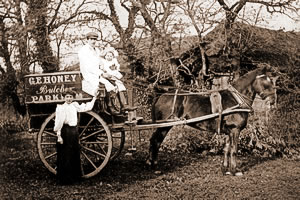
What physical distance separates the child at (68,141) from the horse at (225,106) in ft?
7.05

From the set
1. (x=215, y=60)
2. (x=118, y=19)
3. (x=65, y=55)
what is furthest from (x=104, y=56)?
(x=215, y=60)

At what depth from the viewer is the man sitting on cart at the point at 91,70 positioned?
6543 mm

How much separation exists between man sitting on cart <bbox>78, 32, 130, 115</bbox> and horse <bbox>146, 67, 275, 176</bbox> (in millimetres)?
1433

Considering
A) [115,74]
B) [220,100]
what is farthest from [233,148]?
[115,74]

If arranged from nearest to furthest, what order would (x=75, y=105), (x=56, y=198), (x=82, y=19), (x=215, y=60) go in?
(x=56, y=198)
(x=75, y=105)
(x=82, y=19)
(x=215, y=60)

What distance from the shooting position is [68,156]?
21.1ft

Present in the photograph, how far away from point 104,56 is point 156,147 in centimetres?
238

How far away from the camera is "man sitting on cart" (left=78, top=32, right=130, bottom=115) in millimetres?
6543

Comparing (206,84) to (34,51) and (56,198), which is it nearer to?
(34,51)

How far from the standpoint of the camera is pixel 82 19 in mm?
10719

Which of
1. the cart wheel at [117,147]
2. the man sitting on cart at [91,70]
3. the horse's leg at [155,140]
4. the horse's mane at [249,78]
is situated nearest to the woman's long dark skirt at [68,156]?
the man sitting on cart at [91,70]

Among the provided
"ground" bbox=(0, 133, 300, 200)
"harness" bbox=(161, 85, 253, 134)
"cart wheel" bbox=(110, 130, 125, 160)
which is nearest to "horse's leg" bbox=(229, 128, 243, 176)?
"ground" bbox=(0, 133, 300, 200)

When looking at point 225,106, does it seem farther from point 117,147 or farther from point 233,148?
point 117,147

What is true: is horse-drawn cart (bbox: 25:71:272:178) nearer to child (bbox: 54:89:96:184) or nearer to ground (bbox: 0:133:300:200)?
child (bbox: 54:89:96:184)
